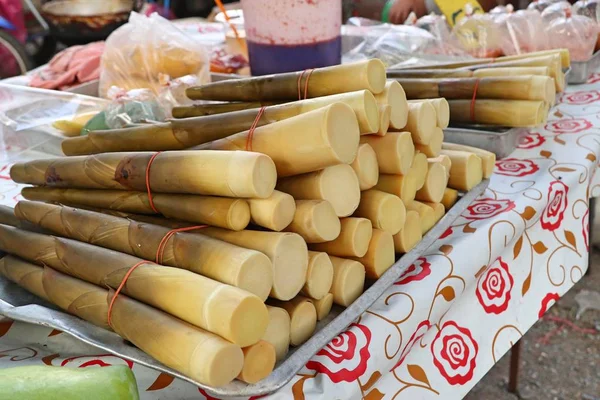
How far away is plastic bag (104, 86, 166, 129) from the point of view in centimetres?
126

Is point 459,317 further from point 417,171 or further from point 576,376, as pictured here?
point 576,376

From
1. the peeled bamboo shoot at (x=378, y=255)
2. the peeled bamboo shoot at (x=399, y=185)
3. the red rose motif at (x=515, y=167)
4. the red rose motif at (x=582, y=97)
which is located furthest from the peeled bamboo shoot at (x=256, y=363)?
the red rose motif at (x=582, y=97)

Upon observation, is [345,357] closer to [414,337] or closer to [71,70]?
[414,337]

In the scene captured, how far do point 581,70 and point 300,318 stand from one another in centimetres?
134

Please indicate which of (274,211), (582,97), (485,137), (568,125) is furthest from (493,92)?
(274,211)

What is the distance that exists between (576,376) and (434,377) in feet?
4.07

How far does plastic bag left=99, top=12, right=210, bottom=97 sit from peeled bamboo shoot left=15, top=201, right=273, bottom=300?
75 centimetres

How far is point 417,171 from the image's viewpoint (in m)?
0.86

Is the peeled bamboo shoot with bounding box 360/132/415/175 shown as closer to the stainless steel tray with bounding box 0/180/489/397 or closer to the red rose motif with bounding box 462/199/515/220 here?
the stainless steel tray with bounding box 0/180/489/397

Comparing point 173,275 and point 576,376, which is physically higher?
point 173,275

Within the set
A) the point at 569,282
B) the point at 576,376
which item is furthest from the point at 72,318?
the point at 576,376

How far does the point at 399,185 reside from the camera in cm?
83

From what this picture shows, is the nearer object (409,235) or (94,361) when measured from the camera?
(94,361)

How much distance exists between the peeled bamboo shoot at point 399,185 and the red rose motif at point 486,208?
21 centimetres
